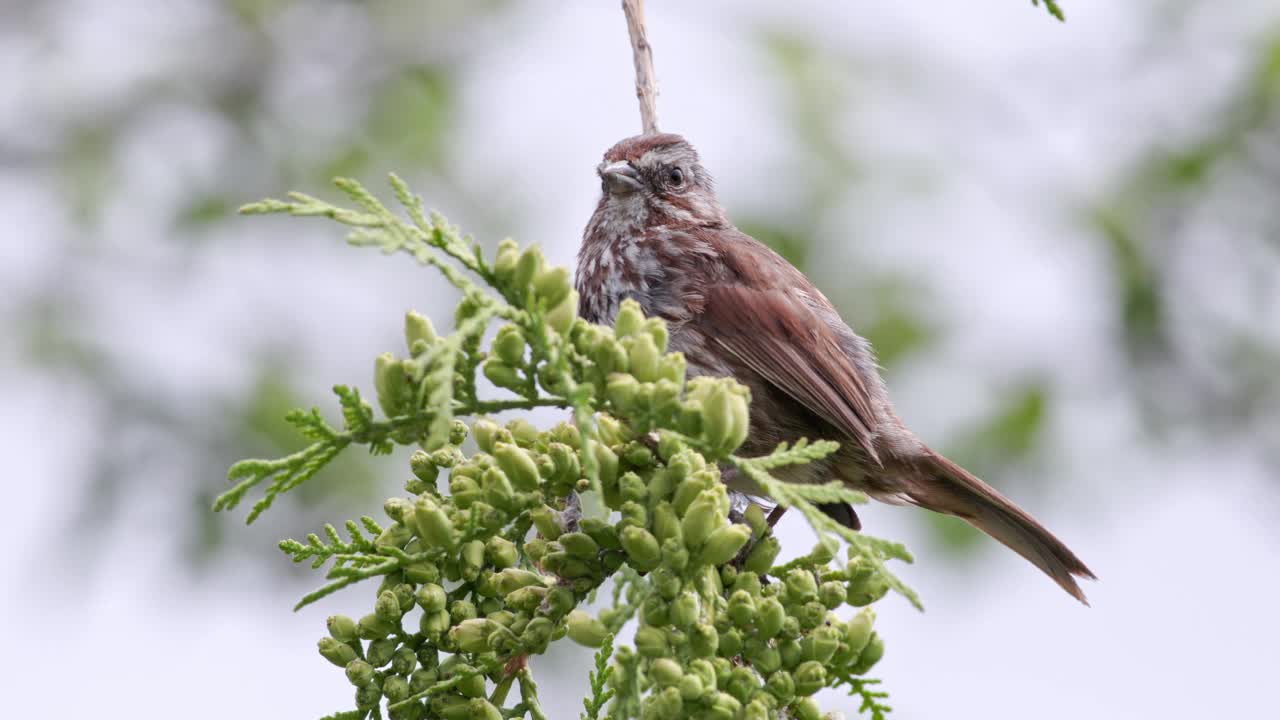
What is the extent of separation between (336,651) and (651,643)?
1.78 feet

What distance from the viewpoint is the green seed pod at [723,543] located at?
191 centimetres

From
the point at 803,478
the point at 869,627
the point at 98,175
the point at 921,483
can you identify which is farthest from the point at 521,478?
the point at 98,175

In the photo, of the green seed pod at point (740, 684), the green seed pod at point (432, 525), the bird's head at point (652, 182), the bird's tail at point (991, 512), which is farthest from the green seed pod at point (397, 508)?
the bird's tail at point (991, 512)

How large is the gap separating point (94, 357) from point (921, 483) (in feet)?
11.0

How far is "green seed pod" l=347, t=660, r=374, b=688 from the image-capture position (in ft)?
6.77

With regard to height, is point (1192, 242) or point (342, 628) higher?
point (1192, 242)

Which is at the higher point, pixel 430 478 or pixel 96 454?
pixel 96 454

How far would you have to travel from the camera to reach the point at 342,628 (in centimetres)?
208

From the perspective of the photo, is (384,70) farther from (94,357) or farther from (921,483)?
(921,483)

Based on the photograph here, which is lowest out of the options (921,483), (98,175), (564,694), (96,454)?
(564,694)

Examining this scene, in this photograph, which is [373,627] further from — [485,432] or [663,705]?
[663,705]

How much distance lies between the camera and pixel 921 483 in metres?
3.75

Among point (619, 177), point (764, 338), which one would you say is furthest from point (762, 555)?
point (619, 177)

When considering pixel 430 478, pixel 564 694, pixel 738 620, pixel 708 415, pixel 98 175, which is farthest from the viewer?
pixel 98 175
